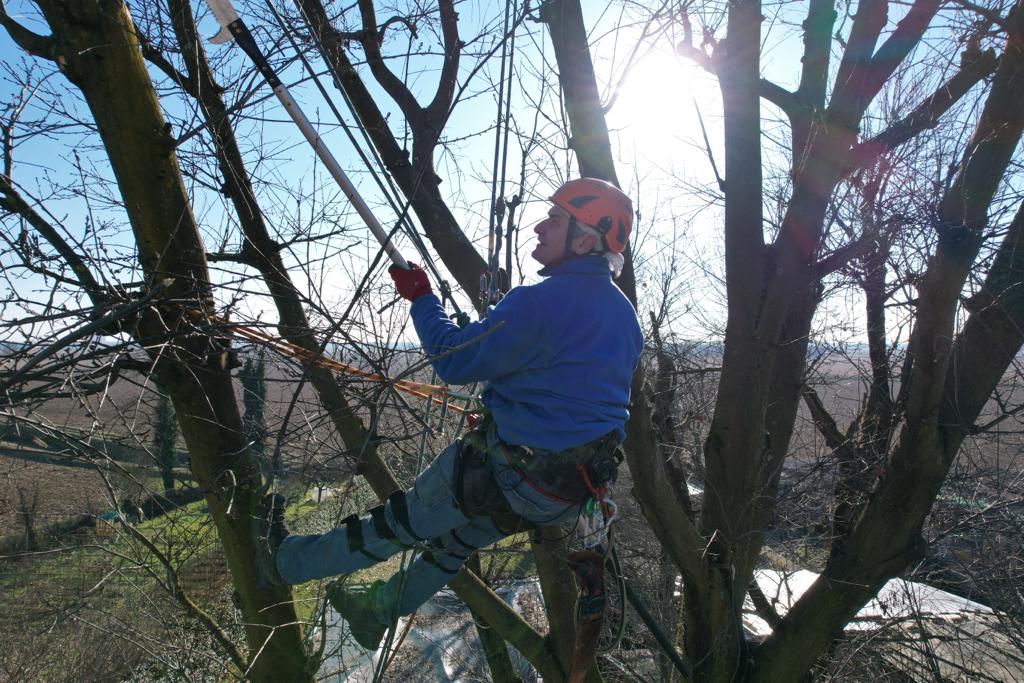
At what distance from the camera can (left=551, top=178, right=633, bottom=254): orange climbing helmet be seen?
2.66 metres

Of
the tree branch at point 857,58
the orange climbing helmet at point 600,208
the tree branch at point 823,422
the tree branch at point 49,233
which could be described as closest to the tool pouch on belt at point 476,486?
the orange climbing helmet at point 600,208

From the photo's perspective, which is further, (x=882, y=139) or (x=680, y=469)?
(x=680, y=469)

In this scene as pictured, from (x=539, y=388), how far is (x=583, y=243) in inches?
24.1

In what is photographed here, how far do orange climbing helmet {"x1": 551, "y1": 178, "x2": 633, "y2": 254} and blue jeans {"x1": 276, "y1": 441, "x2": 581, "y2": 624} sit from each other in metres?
0.99

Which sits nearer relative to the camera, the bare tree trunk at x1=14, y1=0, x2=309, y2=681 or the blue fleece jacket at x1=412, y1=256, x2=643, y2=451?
the blue fleece jacket at x1=412, y1=256, x2=643, y2=451

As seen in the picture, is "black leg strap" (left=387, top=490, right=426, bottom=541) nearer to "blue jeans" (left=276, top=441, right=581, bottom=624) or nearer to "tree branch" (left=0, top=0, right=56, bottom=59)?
"blue jeans" (left=276, top=441, right=581, bottom=624)

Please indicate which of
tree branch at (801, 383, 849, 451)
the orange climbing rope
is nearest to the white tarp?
tree branch at (801, 383, 849, 451)

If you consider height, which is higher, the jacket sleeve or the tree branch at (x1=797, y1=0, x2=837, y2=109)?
the tree branch at (x1=797, y1=0, x2=837, y2=109)

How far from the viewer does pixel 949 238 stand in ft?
11.9

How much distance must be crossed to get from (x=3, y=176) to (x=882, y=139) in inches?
211

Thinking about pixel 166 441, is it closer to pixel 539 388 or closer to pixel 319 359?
pixel 319 359

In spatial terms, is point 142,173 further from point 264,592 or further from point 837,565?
point 837,565

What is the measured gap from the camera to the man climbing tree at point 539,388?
2408 millimetres

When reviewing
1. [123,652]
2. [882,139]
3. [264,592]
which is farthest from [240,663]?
[123,652]
